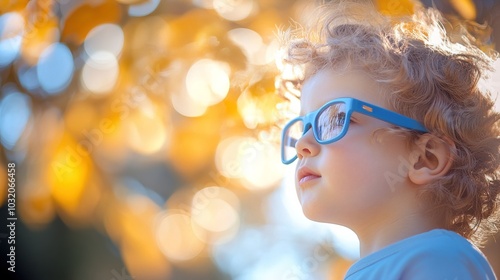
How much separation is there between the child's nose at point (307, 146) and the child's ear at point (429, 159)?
0.54ft

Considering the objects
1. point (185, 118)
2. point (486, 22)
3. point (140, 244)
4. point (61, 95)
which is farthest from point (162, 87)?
point (486, 22)

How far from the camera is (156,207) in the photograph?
70.7 inches

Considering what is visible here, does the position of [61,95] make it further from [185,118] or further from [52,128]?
[185,118]

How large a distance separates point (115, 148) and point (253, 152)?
333 mm

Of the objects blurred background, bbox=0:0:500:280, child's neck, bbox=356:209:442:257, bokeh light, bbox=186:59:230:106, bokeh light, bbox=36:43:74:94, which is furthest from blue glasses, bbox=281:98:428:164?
bokeh light, bbox=36:43:74:94

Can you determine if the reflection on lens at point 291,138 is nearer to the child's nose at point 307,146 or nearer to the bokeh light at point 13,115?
the child's nose at point 307,146

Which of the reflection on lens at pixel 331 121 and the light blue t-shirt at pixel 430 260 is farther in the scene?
the reflection on lens at pixel 331 121

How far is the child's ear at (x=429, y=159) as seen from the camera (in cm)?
128

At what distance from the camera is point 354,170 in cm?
126

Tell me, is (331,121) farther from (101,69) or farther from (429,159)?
(101,69)

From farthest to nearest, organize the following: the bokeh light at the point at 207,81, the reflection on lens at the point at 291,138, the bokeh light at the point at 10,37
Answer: the bokeh light at the point at 207,81, the bokeh light at the point at 10,37, the reflection on lens at the point at 291,138

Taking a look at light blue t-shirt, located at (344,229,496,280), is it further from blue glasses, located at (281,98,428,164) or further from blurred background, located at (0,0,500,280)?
blurred background, located at (0,0,500,280)

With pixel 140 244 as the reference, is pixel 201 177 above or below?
above

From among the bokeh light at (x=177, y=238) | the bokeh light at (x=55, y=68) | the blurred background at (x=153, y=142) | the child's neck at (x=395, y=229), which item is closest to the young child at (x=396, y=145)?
the child's neck at (x=395, y=229)
